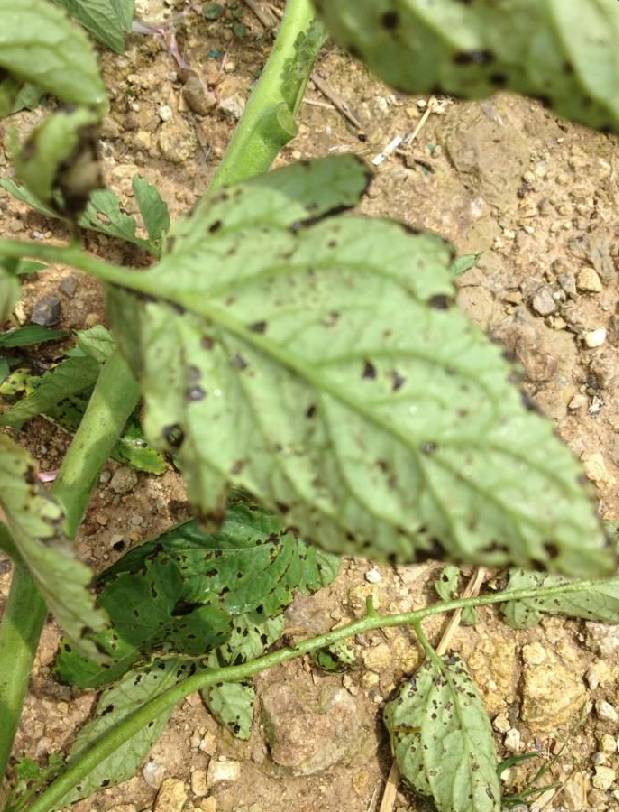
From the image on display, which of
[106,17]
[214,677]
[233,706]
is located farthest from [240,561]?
[106,17]

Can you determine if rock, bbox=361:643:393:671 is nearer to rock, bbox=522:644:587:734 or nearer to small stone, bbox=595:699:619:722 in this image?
rock, bbox=522:644:587:734

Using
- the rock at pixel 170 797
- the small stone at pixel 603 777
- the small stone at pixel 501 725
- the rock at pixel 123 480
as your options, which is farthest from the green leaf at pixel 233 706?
the small stone at pixel 603 777

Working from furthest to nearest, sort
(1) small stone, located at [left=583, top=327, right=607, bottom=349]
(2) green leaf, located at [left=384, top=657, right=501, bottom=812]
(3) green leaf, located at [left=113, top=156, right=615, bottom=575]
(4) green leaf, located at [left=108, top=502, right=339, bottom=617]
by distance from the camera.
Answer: (1) small stone, located at [left=583, top=327, right=607, bottom=349], (2) green leaf, located at [left=384, top=657, right=501, bottom=812], (4) green leaf, located at [left=108, top=502, right=339, bottom=617], (3) green leaf, located at [left=113, top=156, right=615, bottom=575]

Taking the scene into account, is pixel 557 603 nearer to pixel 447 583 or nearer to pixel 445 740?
pixel 447 583

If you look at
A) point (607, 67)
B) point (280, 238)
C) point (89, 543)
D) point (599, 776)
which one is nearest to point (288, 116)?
point (280, 238)

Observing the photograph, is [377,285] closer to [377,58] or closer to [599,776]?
[377,58]

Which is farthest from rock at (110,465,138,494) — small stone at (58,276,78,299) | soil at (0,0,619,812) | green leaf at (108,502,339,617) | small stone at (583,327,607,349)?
small stone at (583,327,607,349)
